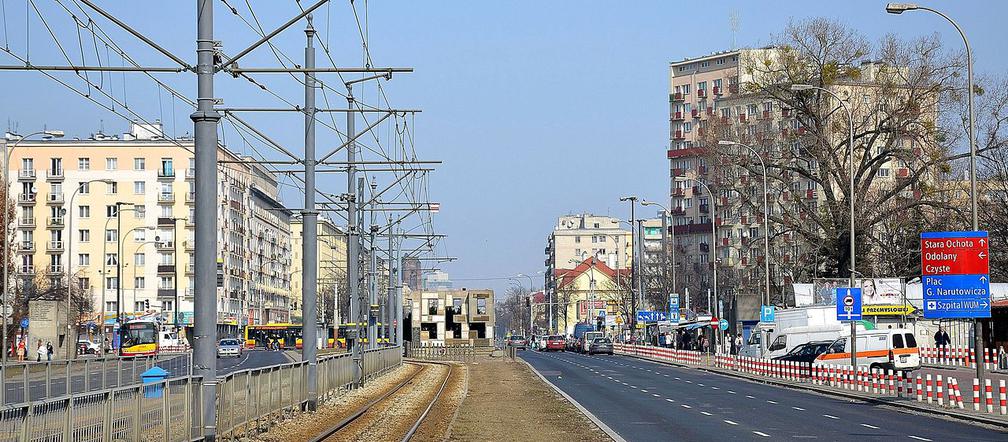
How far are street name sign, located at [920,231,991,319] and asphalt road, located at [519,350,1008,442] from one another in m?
2.82

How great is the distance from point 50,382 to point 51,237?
291ft

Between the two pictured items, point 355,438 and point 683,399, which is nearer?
point 355,438

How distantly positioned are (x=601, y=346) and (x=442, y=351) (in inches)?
673

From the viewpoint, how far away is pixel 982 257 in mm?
32094

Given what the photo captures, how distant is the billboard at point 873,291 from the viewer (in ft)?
210

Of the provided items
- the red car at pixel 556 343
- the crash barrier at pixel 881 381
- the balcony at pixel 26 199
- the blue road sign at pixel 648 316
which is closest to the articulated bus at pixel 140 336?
the blue road sign at pixel 648 316

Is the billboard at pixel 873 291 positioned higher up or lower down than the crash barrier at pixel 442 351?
higher up

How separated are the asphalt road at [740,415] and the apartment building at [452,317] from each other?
156 feet

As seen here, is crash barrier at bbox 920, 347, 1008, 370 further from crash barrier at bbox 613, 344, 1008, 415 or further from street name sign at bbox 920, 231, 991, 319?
street name sign at bbox 920, 231, 991, 319

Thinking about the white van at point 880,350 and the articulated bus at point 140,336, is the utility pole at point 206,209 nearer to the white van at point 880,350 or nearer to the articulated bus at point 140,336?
the white van at point 880,350

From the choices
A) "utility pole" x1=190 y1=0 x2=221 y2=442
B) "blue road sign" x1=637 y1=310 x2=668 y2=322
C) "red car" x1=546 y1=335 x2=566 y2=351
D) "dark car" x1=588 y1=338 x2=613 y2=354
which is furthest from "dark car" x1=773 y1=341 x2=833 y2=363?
"red car" x1=546 y1=335 x2=566 y2=351

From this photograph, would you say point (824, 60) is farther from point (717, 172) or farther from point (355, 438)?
point (355, 438)

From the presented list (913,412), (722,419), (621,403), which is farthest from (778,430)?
(621,403)

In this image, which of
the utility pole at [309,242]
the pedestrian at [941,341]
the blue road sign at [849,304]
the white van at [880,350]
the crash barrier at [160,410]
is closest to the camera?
the crash barrier at [160,410]
